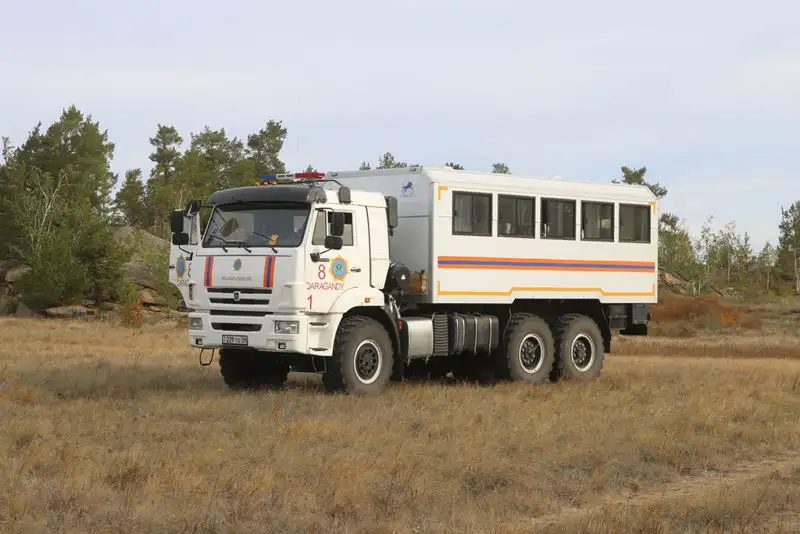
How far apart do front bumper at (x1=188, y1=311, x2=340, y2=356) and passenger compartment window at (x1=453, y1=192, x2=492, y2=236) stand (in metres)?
3.02

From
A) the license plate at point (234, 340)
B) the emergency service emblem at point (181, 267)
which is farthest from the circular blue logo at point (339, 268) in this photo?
the emergency service emblem at point (181, 267)

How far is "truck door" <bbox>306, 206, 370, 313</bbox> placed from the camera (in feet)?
55.1

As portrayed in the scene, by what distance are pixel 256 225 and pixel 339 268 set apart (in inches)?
56.0

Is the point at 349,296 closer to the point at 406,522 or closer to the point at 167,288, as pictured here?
the point at 406,522

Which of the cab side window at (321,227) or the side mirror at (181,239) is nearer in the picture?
the cab side window at (321,227)

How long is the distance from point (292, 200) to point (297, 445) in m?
5.34

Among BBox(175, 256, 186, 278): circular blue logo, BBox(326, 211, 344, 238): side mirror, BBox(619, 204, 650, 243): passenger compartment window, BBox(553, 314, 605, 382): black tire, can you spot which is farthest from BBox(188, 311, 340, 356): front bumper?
BBox(619, 204, 650, 243): passenger compartment window

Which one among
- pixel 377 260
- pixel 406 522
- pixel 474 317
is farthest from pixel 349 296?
pixel 406 522

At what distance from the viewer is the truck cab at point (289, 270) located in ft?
54.6

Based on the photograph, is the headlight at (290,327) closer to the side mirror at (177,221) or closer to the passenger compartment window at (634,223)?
the side mirror at (177,221)

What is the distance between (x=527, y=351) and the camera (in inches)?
811

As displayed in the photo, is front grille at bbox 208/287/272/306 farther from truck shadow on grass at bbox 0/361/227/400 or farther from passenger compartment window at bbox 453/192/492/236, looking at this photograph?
passenger compartment window at bbox 453/192/492/236

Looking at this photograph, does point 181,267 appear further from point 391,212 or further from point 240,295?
point 391,212

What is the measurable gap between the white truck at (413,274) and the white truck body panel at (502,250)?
0.09ft
